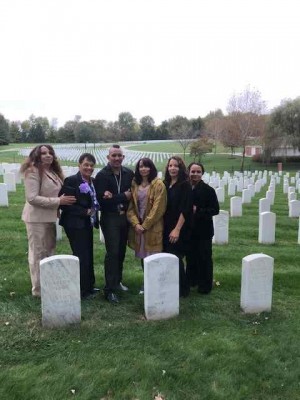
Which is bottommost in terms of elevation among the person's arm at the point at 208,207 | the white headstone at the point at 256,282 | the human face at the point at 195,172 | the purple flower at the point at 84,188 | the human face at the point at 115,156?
the white headstone at the point at 256,282

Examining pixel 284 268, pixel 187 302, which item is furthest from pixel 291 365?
pixel 284 268

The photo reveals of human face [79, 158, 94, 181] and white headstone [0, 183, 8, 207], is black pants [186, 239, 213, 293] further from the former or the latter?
white headstone [0, 183, 8, 207]

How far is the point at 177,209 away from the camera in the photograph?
14.9 ft

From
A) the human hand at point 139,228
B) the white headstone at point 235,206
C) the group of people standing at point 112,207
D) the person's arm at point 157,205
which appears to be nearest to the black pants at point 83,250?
the group of people standing at point 112,207

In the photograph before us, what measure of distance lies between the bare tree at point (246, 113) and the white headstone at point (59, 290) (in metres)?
35.8

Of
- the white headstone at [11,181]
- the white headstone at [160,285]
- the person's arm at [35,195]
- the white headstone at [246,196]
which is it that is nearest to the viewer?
the white headstone at [160,285]

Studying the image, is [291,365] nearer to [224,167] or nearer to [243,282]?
[243,282]

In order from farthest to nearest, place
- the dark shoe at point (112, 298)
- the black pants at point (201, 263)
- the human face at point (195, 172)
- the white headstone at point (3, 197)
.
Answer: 1. the white headstone at point (3, 197)
2. the black pants at point (201, 263)
3. the human face at point (195, 172)
4. the dark shoe at point (112, 298)

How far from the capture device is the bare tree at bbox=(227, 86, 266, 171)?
38.3 meters

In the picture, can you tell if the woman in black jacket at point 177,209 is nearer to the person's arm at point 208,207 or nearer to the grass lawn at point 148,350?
the person's arm at point 208,207

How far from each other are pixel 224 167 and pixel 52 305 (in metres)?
37.2

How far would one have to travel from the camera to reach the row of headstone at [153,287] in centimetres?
388

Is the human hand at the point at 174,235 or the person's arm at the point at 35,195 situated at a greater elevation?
the person's arm at the point at 35,195

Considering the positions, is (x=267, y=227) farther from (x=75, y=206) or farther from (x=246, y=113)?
(x=246, y=113)
